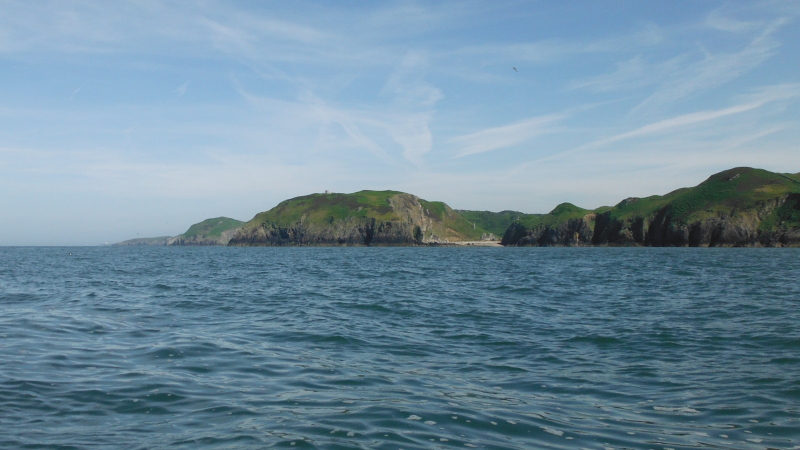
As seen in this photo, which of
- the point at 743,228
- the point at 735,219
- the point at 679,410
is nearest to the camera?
the point at 679,410

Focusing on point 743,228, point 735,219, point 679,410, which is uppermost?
point 735,219

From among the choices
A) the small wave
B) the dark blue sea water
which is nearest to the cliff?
the dark blue sea water

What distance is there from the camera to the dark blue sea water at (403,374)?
933 cm

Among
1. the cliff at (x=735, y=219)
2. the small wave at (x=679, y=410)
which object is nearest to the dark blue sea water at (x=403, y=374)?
the small wave at (x=679, y=410)

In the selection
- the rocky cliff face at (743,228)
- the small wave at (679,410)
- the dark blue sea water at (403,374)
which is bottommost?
the small wave at (679,410)

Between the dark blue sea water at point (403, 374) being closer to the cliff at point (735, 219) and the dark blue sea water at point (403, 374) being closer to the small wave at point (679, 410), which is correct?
the small wave at point (679, 410)

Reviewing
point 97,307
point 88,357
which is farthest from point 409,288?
point 88,357

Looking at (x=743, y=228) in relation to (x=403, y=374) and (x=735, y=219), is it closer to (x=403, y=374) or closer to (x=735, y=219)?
(x=735, y=219)

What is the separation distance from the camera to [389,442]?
886 cm

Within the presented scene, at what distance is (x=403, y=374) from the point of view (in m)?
13.5

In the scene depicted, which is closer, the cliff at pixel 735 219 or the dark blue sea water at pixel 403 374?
the dark blue sea water at pixel 403 374

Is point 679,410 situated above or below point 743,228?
below

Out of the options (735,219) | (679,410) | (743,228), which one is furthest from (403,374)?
(735,219)

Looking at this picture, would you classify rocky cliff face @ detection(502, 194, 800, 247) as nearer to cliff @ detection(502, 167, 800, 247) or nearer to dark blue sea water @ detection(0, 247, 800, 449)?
cliff @ detection(502, 167, 800, 247)
